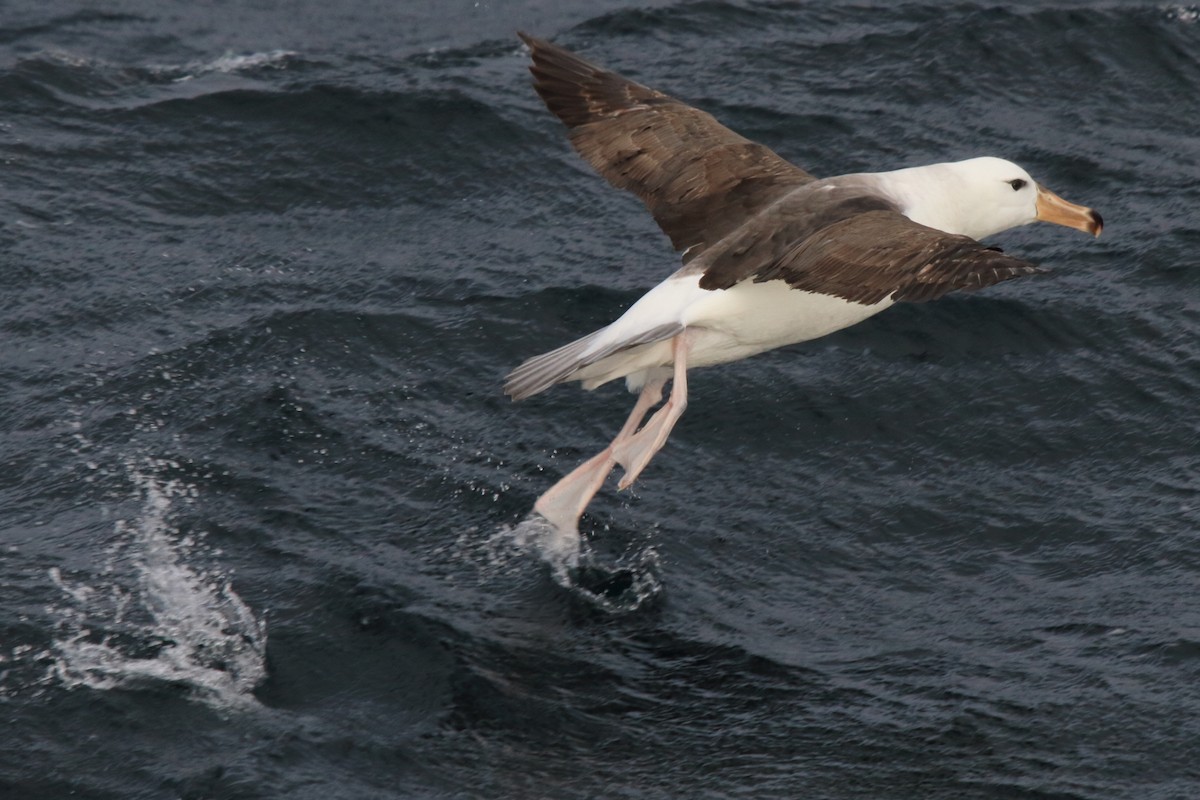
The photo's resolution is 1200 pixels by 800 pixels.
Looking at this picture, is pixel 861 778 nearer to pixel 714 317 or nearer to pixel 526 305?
pixel 714 317

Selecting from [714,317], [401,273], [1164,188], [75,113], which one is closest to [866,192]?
[714,317]

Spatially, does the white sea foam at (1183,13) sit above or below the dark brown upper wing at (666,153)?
above

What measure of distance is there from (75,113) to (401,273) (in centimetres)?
324

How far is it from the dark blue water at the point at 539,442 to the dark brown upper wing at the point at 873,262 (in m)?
1.53

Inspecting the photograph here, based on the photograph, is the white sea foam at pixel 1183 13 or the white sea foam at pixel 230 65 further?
the white sea foam at pixel 1183 13

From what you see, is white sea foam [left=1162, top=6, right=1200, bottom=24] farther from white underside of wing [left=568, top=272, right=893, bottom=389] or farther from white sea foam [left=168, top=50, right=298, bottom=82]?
white sea foam [left=168, top=50, right=298, bottom=82]

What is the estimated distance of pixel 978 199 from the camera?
929cm

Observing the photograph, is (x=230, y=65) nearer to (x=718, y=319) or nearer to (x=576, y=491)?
(x=576, y=491)

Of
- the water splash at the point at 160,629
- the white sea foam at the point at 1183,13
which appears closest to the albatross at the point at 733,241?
the water splash at the point at 160,629

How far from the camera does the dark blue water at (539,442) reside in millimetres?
7238

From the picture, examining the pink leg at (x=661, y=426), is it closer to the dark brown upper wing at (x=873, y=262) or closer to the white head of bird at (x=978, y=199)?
the dark brown upper wing at (x=873, y=262)

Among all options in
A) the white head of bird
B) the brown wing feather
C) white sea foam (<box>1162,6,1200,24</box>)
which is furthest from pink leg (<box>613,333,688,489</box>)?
white sea foam (<box>1162,6,1200,24</box>)

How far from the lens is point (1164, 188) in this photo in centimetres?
1226

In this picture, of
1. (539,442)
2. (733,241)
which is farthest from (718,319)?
(539,442)
